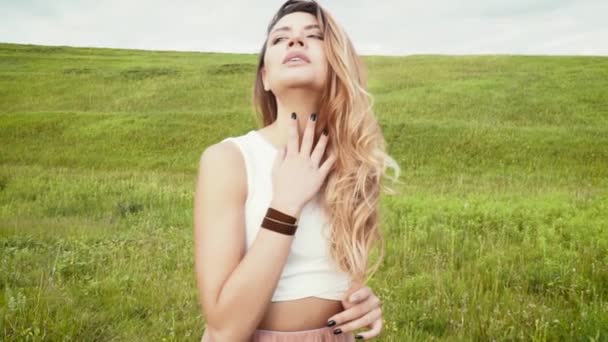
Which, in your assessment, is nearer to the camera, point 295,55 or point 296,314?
point 296,314

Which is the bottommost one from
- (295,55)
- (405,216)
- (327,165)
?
(405,216)

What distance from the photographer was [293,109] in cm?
236

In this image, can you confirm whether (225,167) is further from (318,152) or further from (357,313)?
(357,313)

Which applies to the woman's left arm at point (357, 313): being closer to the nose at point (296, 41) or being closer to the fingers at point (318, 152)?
the fingers at point (318, 152)

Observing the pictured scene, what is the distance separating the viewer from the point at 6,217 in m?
10.2

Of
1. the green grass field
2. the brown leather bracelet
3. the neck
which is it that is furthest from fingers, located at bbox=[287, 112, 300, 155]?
the green grass field

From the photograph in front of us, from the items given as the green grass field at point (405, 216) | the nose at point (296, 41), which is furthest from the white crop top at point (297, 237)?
the green grass field at point (405, 216)

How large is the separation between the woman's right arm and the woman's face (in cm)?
38

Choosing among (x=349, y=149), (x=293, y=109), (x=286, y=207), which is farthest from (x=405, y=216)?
(x=286, y=207)

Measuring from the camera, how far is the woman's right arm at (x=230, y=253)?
194 centimetres

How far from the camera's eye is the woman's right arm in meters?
1.94

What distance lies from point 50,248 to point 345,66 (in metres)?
6.14

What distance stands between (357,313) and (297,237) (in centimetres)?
38

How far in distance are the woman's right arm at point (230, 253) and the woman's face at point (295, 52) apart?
1.23 feet
